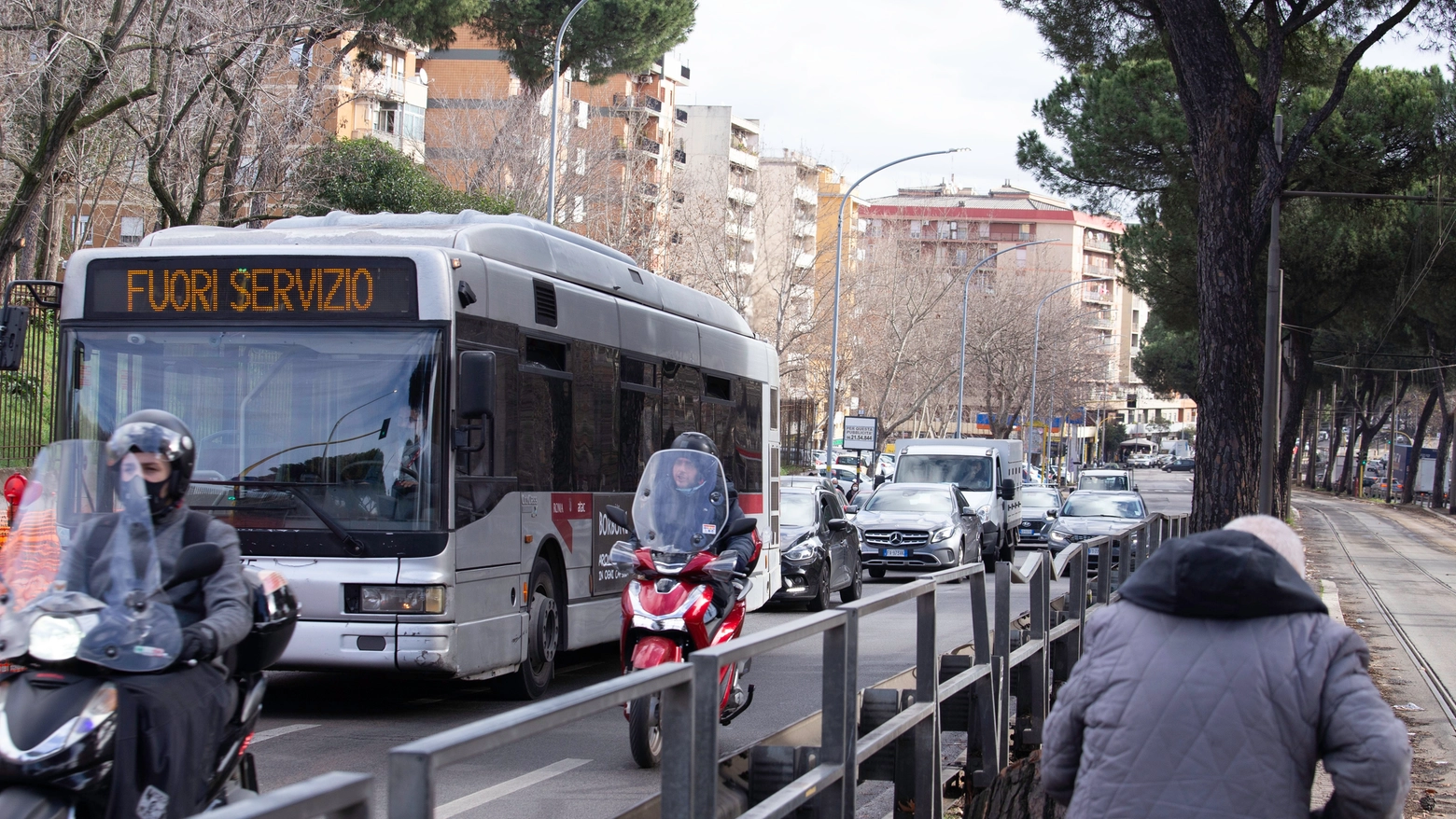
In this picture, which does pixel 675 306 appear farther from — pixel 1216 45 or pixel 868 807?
pixel 868 807

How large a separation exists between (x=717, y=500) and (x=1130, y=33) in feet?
43.3

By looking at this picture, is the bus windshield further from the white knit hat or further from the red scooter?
the white knit hat

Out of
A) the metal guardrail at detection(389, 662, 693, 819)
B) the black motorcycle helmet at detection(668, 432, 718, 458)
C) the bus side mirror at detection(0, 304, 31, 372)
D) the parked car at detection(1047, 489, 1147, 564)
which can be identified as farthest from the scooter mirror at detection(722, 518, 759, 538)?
the parked car at detection(1047, 489, 1147, 564)

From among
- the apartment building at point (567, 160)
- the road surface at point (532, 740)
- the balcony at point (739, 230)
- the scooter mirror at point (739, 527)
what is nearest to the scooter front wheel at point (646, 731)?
the road surface at point (532, 740)

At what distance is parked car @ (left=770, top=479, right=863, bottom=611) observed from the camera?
54.7ft

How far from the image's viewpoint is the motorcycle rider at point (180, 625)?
365 centimetres

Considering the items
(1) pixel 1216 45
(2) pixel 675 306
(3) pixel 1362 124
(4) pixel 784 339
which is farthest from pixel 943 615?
(4) pixel 784 339

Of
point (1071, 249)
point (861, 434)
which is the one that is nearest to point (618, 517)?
point (861, 434)

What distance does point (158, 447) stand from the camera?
13.2 feet

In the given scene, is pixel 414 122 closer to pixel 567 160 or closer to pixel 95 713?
pixel 567 160

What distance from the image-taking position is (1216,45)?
47.5ft

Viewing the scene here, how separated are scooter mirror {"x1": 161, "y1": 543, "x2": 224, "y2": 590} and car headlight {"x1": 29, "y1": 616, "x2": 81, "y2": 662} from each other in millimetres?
278

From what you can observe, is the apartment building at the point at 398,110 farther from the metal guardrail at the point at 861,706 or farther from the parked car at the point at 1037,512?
the metal guardrail at the point at 861,706

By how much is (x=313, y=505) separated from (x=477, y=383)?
1208 mm
